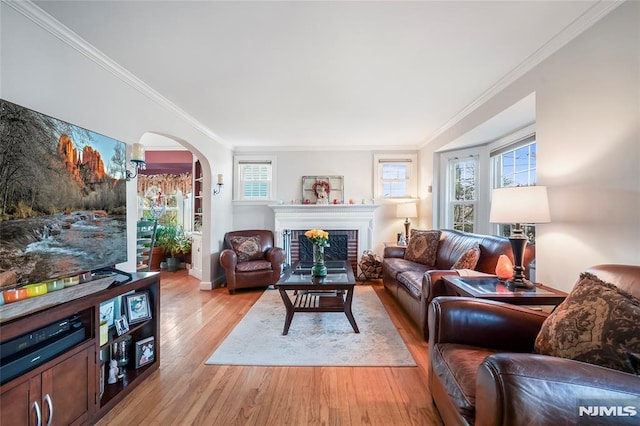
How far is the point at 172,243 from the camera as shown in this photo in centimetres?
554

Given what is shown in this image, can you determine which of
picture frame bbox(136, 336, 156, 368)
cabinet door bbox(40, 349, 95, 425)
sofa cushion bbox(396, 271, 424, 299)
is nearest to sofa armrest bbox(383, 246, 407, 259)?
sofa cushion bbox(396, 271, 424, 299)

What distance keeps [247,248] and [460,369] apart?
377 cm

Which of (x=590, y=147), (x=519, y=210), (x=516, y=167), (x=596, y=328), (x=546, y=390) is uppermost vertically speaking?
(x=516, y=167)

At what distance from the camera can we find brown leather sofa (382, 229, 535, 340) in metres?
2.45

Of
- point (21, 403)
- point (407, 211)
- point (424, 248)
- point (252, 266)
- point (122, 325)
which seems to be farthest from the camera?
point (407, 211)

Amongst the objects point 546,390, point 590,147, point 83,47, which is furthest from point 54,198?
point 590,147

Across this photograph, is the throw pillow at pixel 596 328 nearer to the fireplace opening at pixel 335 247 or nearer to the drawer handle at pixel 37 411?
the drawer handle at pixel 37 411

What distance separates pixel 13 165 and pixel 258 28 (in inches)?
63.7

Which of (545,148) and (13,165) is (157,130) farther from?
(545,148)

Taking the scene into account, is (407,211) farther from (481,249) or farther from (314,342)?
(314,342)

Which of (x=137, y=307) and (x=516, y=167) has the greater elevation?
(x=516, y=167)

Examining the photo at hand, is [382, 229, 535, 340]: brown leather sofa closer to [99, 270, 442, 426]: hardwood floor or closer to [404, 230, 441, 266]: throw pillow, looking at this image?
[404, 230, 441, 266]: throw pillow

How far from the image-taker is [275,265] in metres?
4.30

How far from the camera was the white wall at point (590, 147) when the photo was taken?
152 centimetres
